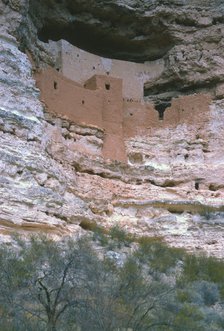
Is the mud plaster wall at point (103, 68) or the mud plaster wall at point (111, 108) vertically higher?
the mud plaster wall at point (103, 68)

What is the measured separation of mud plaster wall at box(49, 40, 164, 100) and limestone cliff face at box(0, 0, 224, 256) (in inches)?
10.4

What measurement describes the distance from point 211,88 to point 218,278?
7.15m

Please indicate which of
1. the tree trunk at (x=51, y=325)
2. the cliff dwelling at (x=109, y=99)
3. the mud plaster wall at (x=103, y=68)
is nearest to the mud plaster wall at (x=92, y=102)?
the cliff dwelling at (x=109, y=99)

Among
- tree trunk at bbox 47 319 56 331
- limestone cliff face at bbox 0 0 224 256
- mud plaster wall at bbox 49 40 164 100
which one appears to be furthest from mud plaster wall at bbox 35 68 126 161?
tree trunk at bbox 47 319 56 331

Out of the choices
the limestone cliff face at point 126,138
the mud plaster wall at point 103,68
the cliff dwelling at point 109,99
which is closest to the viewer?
the limestone cliff face at point 126,138

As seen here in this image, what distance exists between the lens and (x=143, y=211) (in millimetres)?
14984

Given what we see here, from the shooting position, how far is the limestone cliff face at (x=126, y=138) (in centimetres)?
1346

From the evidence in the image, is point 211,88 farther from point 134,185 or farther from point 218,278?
point 218,278

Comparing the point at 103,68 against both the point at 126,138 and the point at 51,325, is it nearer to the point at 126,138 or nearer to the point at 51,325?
the point at 126,138

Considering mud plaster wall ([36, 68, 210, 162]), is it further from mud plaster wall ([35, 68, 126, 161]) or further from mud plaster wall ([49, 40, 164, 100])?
mud plaster wall ([49, 40, 164, 100])

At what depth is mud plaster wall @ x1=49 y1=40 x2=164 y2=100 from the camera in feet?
57.9

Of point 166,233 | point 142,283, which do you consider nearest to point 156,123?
point 166,233

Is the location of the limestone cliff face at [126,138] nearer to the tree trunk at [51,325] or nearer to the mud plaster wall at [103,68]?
the mud plaster wall at [103,68]

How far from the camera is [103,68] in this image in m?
18.3
